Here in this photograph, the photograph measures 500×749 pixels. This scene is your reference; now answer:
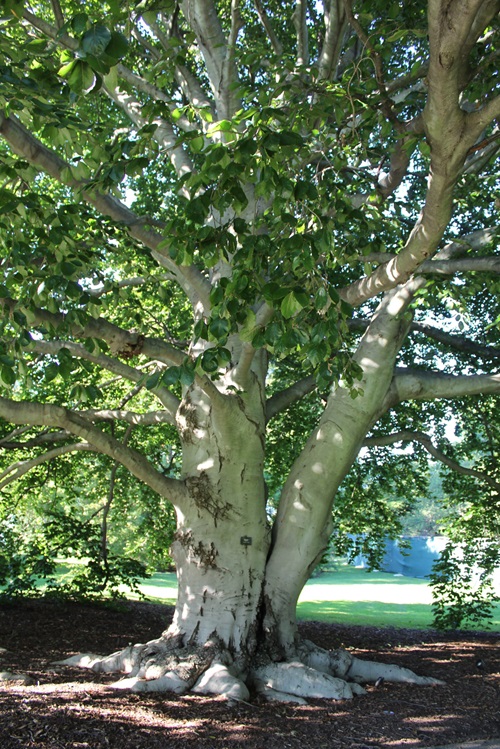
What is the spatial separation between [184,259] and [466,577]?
25.1 feet

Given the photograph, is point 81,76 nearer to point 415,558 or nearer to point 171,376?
point 171,376

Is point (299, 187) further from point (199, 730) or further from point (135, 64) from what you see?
point (135, 64)

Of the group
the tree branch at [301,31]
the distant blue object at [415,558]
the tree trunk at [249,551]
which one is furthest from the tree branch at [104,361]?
the distant blue object at [415,558]

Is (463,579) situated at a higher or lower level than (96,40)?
lower

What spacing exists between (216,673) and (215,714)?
61 centimetres

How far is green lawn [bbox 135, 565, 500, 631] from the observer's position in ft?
46.9

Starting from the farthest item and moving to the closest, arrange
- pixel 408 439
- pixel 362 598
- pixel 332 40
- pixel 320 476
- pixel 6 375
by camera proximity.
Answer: pixel 362 598, pixel 408 439, pixel 332 40, pixel 320 476, pixel 6 375

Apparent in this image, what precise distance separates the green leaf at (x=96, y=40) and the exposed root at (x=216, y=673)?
176 inches

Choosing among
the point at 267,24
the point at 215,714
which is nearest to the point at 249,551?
the point at 215,714

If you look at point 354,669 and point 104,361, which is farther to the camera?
point 354,669

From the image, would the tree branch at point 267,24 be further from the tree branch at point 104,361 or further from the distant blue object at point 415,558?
the distant blue object at point 415,558

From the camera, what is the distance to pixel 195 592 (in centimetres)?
570

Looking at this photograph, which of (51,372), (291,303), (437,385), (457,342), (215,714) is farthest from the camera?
(457,342)

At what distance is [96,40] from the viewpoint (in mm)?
2248
